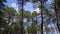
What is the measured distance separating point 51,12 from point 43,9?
3.76 metres

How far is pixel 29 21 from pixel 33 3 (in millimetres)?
13188

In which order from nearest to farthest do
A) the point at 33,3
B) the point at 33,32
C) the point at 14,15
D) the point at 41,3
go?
the point at 41,3 < the point at 33,3 < the point at 14,15 < the point at 33,32

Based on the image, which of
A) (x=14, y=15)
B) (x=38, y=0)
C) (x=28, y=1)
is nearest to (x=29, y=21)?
(x=14, y=15)

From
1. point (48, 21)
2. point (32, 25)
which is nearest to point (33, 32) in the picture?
point (32, 25)

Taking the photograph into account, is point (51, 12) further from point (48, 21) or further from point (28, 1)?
point (28, 1)

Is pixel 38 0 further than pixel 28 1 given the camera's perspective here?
No

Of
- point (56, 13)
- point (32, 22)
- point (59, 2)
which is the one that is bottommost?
point (32, 22)

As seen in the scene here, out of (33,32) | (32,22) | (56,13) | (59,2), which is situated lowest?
(33,32)

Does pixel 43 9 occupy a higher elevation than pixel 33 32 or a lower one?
higher

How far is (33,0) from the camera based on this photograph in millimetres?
28109

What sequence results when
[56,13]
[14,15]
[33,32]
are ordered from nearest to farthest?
[56,13] < [14,15] < [33,32]

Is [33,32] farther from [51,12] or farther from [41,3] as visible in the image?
[41,3]

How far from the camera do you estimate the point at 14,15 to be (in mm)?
38281

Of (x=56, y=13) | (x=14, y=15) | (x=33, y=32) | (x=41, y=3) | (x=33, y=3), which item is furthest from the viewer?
(x=33, y=32)
